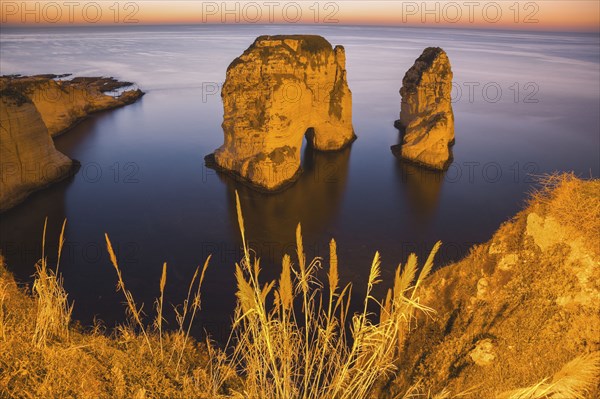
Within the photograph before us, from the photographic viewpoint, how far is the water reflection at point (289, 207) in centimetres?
2325

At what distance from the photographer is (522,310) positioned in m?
6.69

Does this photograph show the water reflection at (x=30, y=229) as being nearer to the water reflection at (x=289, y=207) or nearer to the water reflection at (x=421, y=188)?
the water reflection at (x=289, y=207)

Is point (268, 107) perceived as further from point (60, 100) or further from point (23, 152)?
point (60, 100)

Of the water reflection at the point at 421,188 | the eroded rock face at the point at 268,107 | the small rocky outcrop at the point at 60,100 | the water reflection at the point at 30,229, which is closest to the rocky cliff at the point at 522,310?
the water reflection at the point at 421,188

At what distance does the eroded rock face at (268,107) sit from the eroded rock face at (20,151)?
1229 centimetres

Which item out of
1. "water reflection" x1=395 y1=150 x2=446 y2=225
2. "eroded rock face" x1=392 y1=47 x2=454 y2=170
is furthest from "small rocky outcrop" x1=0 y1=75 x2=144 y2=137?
"eroded rock face" x1=392 y1=47 x2=454 y2=170

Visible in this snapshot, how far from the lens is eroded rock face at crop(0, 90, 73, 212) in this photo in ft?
82.7

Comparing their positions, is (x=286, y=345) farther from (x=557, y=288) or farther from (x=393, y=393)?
(x=557, y=288)

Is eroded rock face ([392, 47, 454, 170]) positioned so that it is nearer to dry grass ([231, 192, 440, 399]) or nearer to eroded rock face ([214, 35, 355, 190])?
eroded rock face ([214, 35, 355, 190])

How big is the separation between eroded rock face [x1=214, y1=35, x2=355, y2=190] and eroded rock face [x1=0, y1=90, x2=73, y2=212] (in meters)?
12.3

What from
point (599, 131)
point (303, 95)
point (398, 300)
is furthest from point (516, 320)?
point (599, 131)

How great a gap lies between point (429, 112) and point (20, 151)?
31949 millimetres

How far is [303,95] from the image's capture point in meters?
32.4

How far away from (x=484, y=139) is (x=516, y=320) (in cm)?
4191
